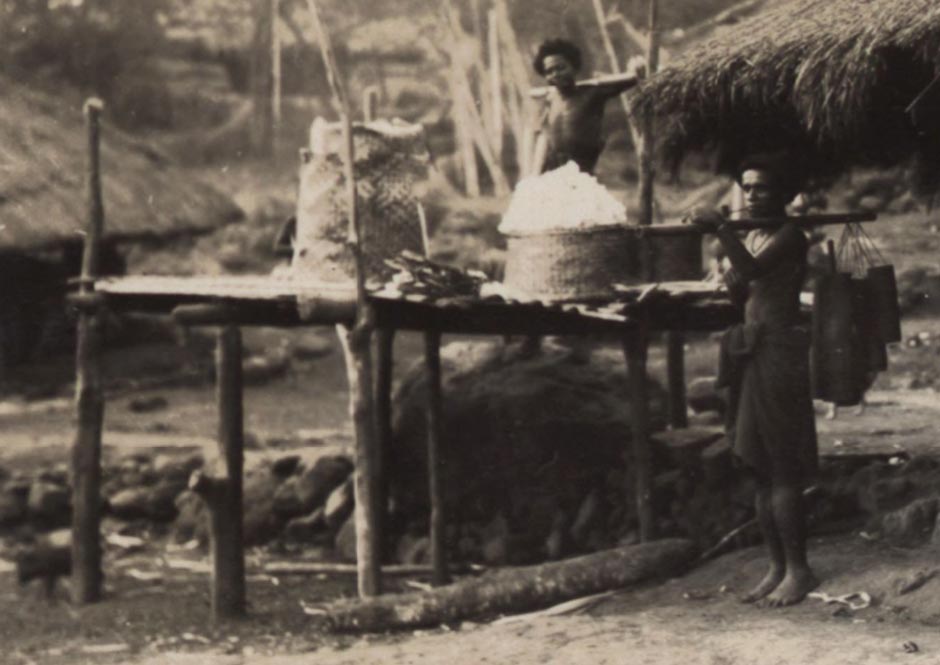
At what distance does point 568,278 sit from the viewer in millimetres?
8875

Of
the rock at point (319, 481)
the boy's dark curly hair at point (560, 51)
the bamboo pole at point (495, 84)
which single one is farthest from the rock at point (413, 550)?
the bamboo pole at point (495, 84)

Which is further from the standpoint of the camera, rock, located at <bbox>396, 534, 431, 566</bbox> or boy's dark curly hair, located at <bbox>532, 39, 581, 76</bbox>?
rock, located at <bbox>396, 534, 431, 566</bbox>

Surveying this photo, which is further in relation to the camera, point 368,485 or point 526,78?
point 526,78

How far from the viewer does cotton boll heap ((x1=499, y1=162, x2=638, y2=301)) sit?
29.1ft

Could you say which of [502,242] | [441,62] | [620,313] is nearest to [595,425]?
[620,313]

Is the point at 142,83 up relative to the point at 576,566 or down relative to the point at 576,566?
up

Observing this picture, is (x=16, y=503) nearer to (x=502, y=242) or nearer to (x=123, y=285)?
(x=123, y=285)

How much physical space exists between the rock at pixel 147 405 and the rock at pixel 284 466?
11.1ft

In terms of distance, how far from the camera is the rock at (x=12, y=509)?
1298 cm

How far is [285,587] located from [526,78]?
990cm

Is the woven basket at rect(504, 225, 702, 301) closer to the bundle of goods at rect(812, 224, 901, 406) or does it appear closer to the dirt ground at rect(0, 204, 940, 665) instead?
the bundle of goods at rect(812, 224, 901, 406)

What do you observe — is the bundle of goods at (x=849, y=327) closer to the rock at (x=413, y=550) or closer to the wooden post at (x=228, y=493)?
the wooden post at (x=228, y=493)

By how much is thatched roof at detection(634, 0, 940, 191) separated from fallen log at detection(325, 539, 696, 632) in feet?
7.72

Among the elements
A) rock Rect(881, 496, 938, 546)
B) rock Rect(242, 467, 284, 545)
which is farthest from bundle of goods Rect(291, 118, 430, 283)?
rock Rect(242, 467, 284, 545)
